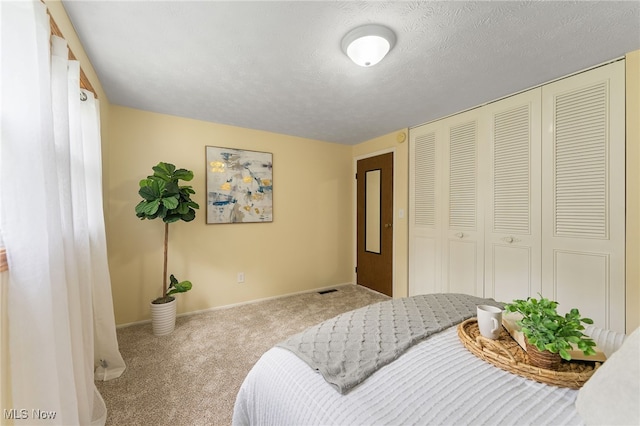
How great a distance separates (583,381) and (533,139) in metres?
2.15

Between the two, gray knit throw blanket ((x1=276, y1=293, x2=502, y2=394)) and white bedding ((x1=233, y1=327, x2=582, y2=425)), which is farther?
gray knit throw blanket ((x1=276, y1=293, x2=502, y2=394))

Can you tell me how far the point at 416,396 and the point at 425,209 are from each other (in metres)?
2.63

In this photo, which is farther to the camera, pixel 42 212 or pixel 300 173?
pixel 300 173

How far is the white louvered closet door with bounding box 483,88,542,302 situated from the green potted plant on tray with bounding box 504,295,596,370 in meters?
1.70

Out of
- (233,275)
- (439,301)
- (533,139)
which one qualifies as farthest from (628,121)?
(233,275)

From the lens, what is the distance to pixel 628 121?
5.57 feet

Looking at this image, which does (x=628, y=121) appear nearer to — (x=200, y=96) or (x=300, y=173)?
(x=300, y=173)

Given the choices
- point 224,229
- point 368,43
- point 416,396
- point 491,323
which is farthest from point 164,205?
point 491,323

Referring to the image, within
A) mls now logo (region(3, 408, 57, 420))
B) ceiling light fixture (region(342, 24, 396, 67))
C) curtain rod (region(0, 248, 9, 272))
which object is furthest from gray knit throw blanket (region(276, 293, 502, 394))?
ceiling light fixture (region(342, 24, 396, 67))

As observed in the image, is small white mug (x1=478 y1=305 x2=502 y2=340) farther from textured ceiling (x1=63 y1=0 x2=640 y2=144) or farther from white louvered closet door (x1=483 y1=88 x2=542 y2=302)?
white louvered closet door (x1=483 y1=88 x2=542 y2=302)

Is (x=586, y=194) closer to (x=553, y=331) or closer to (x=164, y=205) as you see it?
(x=553, y=331)

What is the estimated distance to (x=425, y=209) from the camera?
3037 millimetres

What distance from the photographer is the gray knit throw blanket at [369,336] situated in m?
0.82

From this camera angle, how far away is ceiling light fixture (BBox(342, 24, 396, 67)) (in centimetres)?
144
